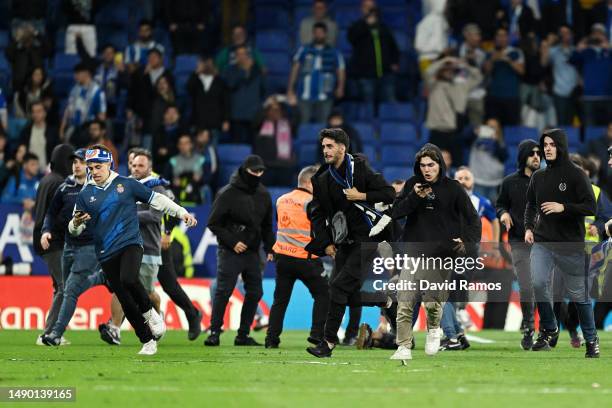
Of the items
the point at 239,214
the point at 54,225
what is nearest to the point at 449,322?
the point at 239,214

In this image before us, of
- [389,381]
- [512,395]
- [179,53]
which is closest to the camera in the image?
[512,395]

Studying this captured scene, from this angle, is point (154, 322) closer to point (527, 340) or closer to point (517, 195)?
point (527, 340)

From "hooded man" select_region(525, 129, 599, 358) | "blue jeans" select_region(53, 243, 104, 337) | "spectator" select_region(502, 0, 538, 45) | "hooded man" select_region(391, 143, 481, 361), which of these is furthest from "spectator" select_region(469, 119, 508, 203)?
"hooded man" select_region(391, 143, 481, 361)

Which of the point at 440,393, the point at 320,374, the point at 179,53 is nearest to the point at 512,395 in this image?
the point at 440,393

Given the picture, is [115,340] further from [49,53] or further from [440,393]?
[49,53]

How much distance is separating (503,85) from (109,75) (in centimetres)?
716

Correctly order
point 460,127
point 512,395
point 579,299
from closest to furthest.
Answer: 1. point 512,395
2. point 579,299
3. point 460,127

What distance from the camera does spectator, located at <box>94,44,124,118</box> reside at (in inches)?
1026

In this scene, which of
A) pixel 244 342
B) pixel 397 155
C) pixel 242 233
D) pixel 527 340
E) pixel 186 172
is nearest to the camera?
pixel 527 340

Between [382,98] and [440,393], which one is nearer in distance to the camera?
[440,393]

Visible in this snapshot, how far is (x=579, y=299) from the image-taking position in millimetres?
14414

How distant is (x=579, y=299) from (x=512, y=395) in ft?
15.2

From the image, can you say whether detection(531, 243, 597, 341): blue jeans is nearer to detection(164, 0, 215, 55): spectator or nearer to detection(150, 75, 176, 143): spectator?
detection(150, 75, 176, 143): spectator

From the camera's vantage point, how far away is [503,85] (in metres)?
25.6
